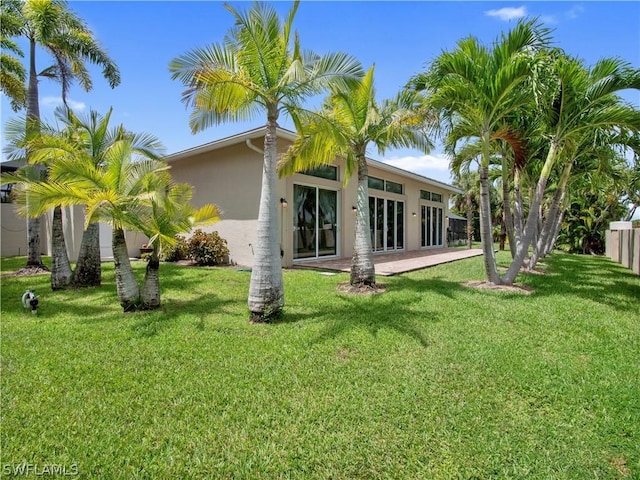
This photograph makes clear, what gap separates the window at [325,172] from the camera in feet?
43.2

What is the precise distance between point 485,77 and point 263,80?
15.9 feet

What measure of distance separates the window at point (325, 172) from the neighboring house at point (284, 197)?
0.12 feet

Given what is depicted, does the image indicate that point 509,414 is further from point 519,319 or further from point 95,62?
point 95,62

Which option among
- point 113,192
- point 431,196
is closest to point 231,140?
point 113,192

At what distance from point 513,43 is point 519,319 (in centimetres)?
563

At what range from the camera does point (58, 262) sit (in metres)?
8.95

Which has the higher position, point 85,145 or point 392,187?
point 392,187

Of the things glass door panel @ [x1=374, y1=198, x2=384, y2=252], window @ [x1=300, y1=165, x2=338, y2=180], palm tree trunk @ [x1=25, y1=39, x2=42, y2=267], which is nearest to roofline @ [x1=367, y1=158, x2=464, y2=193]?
glass door panel @ [x1=374, y1=198, x2=384, y2=252]

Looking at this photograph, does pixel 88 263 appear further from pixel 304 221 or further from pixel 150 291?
pixel 304 221

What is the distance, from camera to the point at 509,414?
334cm

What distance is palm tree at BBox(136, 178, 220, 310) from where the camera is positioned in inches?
244

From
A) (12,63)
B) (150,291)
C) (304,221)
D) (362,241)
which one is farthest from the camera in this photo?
(304,221)

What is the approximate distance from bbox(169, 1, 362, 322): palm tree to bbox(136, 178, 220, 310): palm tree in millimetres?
1558

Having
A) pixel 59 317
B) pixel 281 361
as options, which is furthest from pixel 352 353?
pixel 59 317
